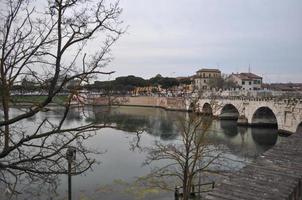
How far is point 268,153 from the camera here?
1168 centimetres

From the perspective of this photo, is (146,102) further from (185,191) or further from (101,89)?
(101,89)

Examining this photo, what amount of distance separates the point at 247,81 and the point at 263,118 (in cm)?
6049

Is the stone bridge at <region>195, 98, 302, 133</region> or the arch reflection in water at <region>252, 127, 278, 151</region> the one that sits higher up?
the stone bridge at <region>195, 98, 302, 133</region>

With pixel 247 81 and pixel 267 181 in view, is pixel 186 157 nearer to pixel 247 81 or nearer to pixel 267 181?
pixel 267 181

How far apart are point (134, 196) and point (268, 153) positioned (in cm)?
697

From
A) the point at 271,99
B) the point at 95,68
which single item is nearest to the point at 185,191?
the point at 95,68

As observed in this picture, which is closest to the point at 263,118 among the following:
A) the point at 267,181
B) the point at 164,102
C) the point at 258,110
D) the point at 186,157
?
the point at 258,110

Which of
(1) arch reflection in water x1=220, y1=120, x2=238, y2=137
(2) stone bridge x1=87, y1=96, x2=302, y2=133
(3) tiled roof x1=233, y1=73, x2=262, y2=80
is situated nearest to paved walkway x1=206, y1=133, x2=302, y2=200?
(2) stone bridge x1=87, y1=96, x2=302, y2=133

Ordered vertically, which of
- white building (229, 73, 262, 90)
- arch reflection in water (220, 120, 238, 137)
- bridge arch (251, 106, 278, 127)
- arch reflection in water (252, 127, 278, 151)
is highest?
white building (229, 73, 262, 90)

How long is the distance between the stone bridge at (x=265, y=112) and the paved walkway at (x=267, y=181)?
15494 mm

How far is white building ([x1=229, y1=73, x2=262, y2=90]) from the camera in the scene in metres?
104

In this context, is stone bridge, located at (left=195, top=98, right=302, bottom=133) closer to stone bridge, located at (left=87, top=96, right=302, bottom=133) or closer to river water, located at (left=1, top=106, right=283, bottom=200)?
Result: stone bridge, located at (left=87, top=96, right=302, bottom=133)

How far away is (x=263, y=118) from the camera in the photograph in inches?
1838

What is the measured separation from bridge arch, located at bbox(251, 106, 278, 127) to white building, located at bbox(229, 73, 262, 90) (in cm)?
5575
